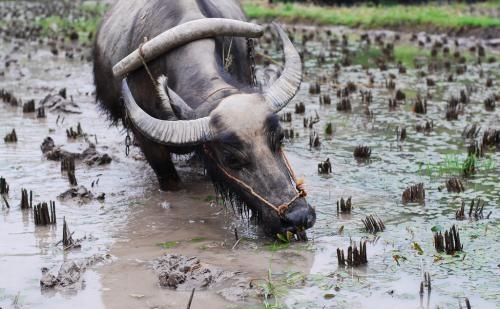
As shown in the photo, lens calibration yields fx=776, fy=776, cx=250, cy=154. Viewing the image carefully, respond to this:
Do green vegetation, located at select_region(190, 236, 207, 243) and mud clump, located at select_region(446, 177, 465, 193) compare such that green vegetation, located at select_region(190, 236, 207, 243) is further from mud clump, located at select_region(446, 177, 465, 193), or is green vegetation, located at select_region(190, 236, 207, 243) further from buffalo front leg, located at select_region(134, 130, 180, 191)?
mud clump, located at select_region(446, 177, 465, 193)

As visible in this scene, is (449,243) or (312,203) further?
(312,203)

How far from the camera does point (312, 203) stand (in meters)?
5.86

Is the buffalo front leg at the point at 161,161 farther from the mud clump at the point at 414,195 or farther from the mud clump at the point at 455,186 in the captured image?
the mud clump at the point at 455,186

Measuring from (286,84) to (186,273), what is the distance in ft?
5.35

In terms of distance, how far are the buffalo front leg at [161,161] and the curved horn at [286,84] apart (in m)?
1.18

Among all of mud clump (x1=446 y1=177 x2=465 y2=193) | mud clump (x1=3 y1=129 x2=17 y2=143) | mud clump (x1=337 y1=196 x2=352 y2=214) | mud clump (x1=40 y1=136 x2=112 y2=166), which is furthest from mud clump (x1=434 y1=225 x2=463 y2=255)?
mud clump (x1=3 y1=129 x2=17 y2=143)

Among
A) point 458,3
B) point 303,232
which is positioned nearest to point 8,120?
point 303,232

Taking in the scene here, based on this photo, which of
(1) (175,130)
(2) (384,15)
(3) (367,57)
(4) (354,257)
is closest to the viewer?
(4) (354,257)

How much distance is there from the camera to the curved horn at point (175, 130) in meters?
4.87

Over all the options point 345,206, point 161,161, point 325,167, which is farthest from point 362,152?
point 161,161

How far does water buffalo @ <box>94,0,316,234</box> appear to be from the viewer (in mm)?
4699

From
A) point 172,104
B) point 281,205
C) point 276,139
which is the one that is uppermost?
point 172,104

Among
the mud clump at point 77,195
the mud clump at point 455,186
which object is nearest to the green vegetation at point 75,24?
the mud clump at point 77,195

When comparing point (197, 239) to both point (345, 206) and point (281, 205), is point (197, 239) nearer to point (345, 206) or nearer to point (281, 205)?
point (281, 205)
